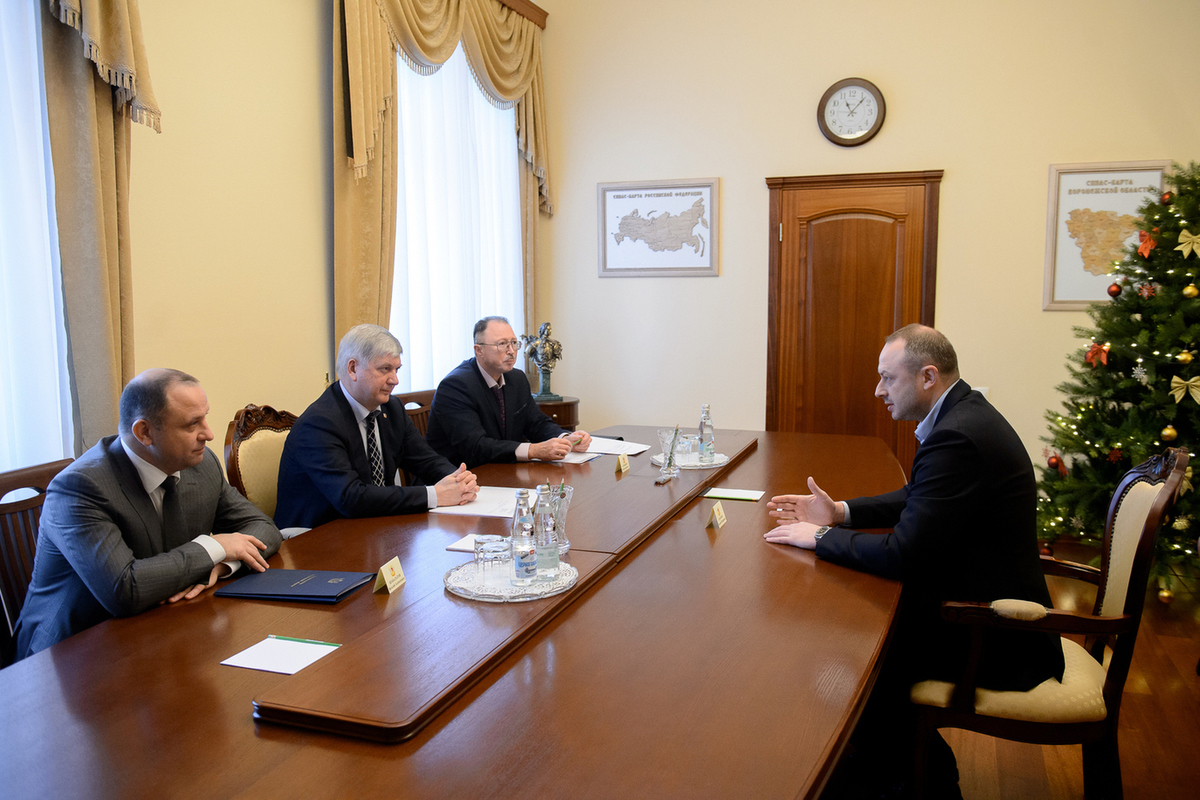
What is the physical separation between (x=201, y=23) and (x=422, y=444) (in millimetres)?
1882

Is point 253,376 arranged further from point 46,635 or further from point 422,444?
point 46,635

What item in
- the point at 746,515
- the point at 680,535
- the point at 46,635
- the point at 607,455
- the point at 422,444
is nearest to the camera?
the point at 46,635

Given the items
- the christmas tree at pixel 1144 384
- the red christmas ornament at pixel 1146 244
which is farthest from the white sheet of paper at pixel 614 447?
the red christmas ornament at pixel 1146 244

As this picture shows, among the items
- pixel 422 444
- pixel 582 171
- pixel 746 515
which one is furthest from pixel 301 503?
pixel 582 171

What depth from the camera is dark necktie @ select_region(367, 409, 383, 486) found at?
2898mm

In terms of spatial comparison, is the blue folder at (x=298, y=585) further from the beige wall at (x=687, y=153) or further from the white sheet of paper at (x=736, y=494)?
the beige wall at (x=687, y=153)

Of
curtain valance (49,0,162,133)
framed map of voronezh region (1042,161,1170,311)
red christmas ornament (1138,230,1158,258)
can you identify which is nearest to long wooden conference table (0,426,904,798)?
curtain valance (49,0,162,133)

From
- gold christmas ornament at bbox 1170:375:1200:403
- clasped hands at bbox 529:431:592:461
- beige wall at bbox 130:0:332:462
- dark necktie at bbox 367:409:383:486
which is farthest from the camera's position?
gold christmas ornament at bbox 1170:375:1200:403

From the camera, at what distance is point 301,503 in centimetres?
268

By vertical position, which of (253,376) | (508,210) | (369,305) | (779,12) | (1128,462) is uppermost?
(779,12)

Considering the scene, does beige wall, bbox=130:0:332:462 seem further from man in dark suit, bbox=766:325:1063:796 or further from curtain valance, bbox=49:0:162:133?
man in dark suit, bbox=766:325:1063:796

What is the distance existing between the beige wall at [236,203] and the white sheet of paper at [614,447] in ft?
4.56

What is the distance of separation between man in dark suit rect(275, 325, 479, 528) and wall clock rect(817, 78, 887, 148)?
366 cm

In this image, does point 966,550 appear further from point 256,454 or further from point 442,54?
point 442,54
